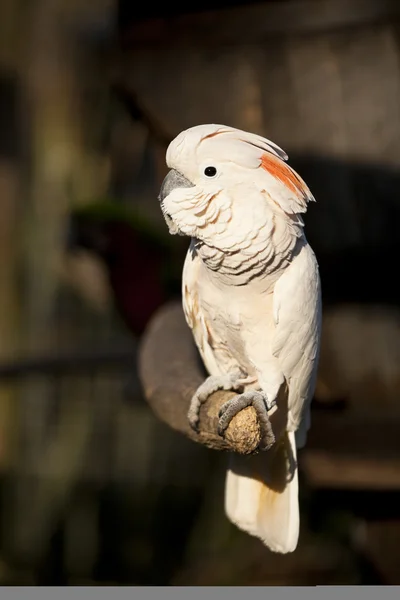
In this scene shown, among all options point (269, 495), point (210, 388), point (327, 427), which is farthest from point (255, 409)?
point (327, 427)

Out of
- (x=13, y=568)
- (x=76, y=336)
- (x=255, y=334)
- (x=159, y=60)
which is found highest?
(x=159, y=60)

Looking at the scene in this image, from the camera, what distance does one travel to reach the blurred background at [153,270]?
1543 mm

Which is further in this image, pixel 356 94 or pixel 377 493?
pixel 377 493

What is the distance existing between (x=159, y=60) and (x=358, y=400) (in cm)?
82

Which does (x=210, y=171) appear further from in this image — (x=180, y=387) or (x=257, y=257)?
(x=180, y=387)

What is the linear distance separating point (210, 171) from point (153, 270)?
4.44 ft

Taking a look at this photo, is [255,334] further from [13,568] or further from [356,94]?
[13,568]

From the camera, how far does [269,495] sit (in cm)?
112

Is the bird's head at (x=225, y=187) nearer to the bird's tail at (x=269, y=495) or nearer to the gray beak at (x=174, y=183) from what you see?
the gray beak at (x=174, y=183)

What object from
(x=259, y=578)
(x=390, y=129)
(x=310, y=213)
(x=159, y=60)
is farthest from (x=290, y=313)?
(x=259, y=578)

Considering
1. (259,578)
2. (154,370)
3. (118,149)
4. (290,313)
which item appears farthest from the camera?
(118,149)

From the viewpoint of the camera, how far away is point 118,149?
2715 millimetres

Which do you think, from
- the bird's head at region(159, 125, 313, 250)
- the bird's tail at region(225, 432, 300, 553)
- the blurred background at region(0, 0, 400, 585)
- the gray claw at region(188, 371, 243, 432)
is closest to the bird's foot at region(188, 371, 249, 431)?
the gray claw at region(188, 371, 243, 432)

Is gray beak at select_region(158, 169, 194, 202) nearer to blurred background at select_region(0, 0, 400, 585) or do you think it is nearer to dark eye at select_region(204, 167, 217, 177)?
dark eye at select_region(204, 167, 217, 177)
